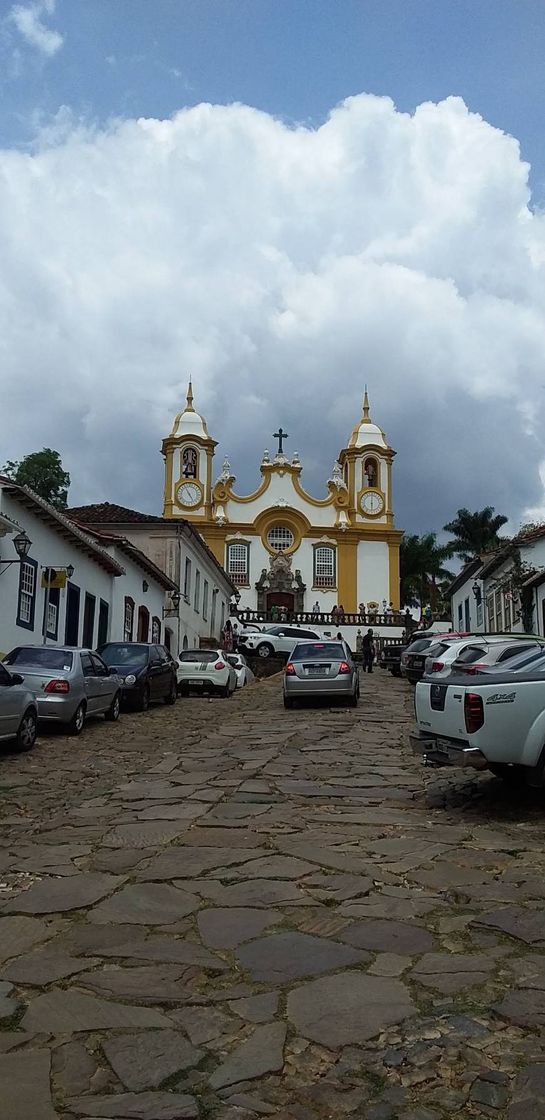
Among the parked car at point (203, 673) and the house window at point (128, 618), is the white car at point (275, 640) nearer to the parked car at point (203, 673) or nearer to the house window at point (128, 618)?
the house window at point (128, 618)

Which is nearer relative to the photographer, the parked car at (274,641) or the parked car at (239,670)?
the parked car at (239,670)

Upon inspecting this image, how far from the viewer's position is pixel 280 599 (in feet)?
195

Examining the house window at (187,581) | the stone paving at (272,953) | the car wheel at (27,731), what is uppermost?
the house window at (187,581)

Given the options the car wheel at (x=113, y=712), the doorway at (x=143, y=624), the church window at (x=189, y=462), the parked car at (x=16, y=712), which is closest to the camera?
the parked car at (x=16, y=712)

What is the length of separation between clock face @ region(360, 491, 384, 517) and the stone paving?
5264 centimetres

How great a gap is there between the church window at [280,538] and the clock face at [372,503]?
16.5ft

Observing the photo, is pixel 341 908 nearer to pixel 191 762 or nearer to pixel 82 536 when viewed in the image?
pixel 191 762

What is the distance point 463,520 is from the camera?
6638 cm

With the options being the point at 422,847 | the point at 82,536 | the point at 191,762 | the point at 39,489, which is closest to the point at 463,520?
the point at 39,489

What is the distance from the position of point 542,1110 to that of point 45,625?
67.7ft

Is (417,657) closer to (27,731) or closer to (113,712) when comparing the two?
(113,712)

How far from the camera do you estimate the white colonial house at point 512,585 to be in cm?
3297

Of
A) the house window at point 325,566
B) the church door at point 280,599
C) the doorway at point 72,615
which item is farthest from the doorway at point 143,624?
the house window at point 325,566

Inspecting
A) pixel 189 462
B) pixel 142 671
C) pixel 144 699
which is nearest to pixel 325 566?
pixel 189 462
